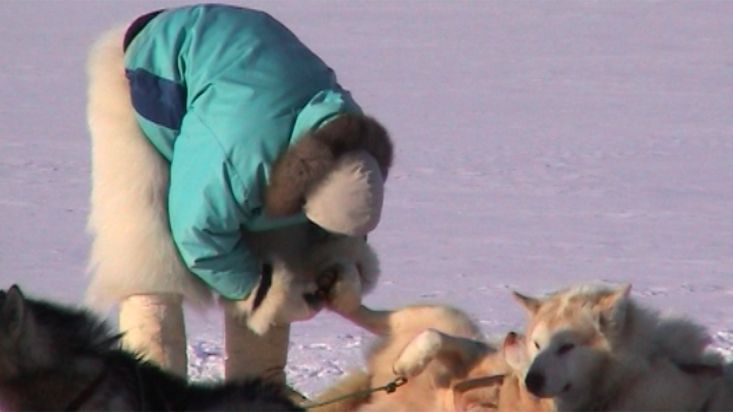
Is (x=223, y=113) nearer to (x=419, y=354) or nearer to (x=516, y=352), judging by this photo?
(x=419, y=354)

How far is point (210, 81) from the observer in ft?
11.8

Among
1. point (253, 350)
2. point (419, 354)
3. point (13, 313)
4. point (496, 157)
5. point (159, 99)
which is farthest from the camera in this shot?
point (496, 157)

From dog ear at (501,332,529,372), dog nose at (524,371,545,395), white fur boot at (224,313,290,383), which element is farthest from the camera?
white fur boot at (224,313,290,383)

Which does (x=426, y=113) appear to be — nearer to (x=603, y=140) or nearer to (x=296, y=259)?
(x=603, y=140)

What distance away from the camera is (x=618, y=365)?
3.01 meters

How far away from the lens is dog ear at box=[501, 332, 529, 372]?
124 inches

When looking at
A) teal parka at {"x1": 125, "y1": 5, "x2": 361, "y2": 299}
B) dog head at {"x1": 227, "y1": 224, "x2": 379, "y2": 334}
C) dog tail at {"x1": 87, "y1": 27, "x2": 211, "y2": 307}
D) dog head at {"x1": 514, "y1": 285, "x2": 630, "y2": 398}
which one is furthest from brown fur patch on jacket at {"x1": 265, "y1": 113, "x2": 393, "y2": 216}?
dog head at {"x1": 514, "y1": 285, "x2": 630, "y2": 398}

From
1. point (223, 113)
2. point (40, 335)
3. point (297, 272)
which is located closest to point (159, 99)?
point (223, 113)

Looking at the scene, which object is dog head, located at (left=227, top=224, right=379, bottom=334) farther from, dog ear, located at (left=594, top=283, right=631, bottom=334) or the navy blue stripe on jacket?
dog ear, located at (left=594, top=283, right=631, bottom=334)

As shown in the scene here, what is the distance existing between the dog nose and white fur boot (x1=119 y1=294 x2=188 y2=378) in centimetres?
101

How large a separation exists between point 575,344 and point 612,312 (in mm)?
94

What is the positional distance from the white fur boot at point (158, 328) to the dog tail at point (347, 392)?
340 mm

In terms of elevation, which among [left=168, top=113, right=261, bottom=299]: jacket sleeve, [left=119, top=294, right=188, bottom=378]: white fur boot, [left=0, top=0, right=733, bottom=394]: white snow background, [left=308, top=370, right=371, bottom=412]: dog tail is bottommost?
[left=0, top=0, right=733, bottom=394]: white snow background

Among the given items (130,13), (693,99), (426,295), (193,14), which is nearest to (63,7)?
(130,13)
